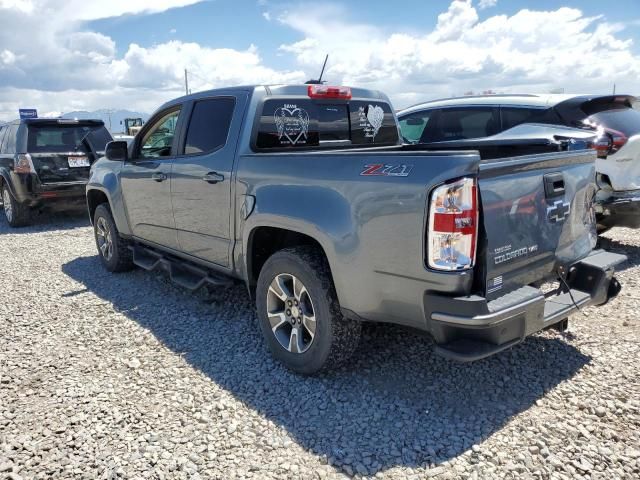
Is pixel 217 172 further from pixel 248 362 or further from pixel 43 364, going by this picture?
pixel 43 364

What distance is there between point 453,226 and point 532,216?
62 centimetres

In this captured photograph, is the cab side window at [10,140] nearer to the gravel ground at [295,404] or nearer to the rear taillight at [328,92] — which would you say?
the gravel ground at [295,404]

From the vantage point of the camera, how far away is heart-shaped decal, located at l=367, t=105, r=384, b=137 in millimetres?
4512

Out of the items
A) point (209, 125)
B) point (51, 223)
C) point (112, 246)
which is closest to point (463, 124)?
point (209, 125)

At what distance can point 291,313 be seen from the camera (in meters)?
3.41

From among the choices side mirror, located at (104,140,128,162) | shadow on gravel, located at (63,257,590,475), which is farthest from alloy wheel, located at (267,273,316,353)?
side mirror, located at (104,140,128,162)

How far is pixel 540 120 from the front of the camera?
591cm

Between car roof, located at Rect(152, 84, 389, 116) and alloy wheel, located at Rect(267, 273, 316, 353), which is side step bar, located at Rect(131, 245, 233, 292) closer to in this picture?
alloy wheel, located at Rect(267, 273, 316, 353)

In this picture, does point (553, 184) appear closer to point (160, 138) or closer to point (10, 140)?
point (160, 138)

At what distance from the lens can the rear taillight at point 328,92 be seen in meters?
4.07

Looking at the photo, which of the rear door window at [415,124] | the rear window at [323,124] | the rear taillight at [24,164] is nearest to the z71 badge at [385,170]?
the rear window at [323,124]

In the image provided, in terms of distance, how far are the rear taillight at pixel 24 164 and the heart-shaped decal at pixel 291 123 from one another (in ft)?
21.3

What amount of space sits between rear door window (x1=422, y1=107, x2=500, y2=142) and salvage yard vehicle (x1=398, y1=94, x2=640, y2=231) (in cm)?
1

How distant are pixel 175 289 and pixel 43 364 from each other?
1734mm
